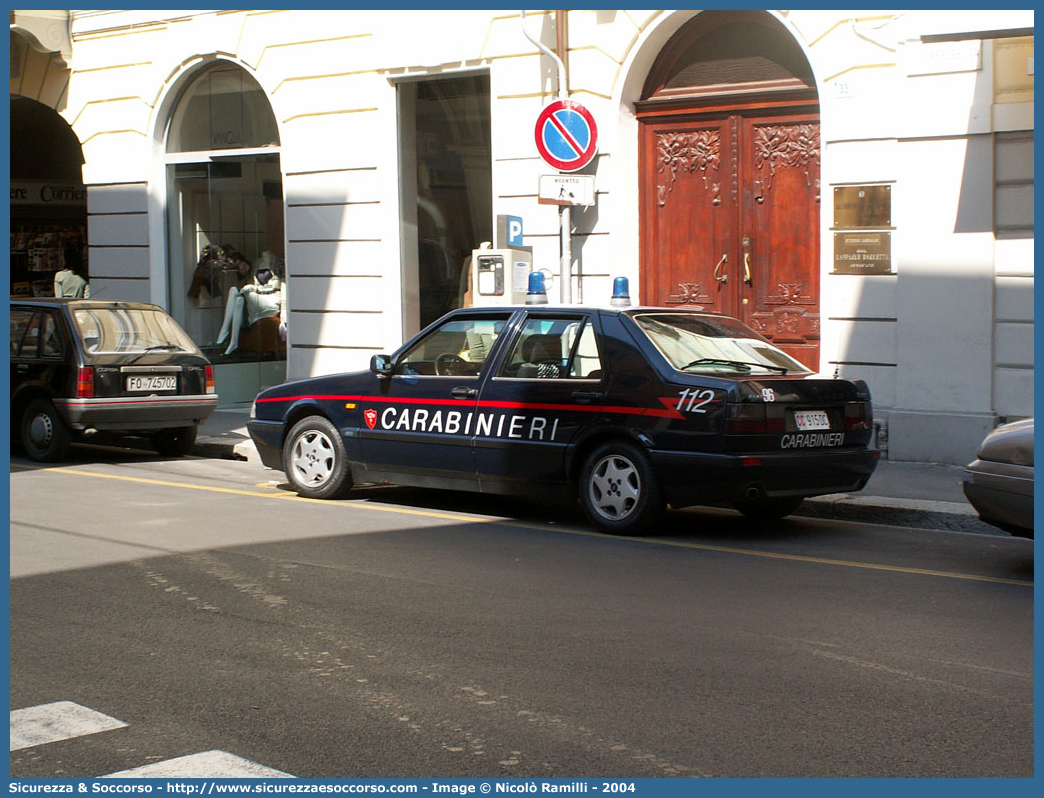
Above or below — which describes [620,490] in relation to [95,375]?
below

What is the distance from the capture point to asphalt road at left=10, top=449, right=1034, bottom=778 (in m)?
4.21

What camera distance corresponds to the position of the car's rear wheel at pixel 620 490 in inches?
323

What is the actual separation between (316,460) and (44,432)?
13.0 feet

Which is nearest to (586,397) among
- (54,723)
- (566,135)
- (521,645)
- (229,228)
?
(521,645)

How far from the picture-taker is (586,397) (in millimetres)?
8508

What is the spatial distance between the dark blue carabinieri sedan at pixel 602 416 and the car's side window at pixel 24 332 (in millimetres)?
4308

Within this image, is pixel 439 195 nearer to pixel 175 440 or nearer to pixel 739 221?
pixel 739 221

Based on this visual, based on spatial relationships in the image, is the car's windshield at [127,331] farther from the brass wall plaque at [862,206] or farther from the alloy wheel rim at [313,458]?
the brass wall plaque at [862,206]

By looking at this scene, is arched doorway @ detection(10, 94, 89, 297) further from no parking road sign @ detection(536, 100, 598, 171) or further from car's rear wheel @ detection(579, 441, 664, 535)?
car's rear wheel @ detection(579, 441, 664, 535)

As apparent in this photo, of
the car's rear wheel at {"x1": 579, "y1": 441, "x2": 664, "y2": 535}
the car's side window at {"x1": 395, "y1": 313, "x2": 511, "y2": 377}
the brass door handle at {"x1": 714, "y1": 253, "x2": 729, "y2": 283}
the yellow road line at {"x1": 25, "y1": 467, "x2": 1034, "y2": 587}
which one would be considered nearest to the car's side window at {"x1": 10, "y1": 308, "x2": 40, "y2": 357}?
the yellow road line at {"x1": 25, "y1": 467, "x2": 1034, "y2": 587}

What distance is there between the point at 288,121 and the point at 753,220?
6382mm

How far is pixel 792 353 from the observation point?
13.1 meters

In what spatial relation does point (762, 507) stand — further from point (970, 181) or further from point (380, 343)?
point (380, 343)

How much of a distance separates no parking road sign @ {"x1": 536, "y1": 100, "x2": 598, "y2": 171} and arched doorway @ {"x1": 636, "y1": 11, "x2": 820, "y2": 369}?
1178 mm
